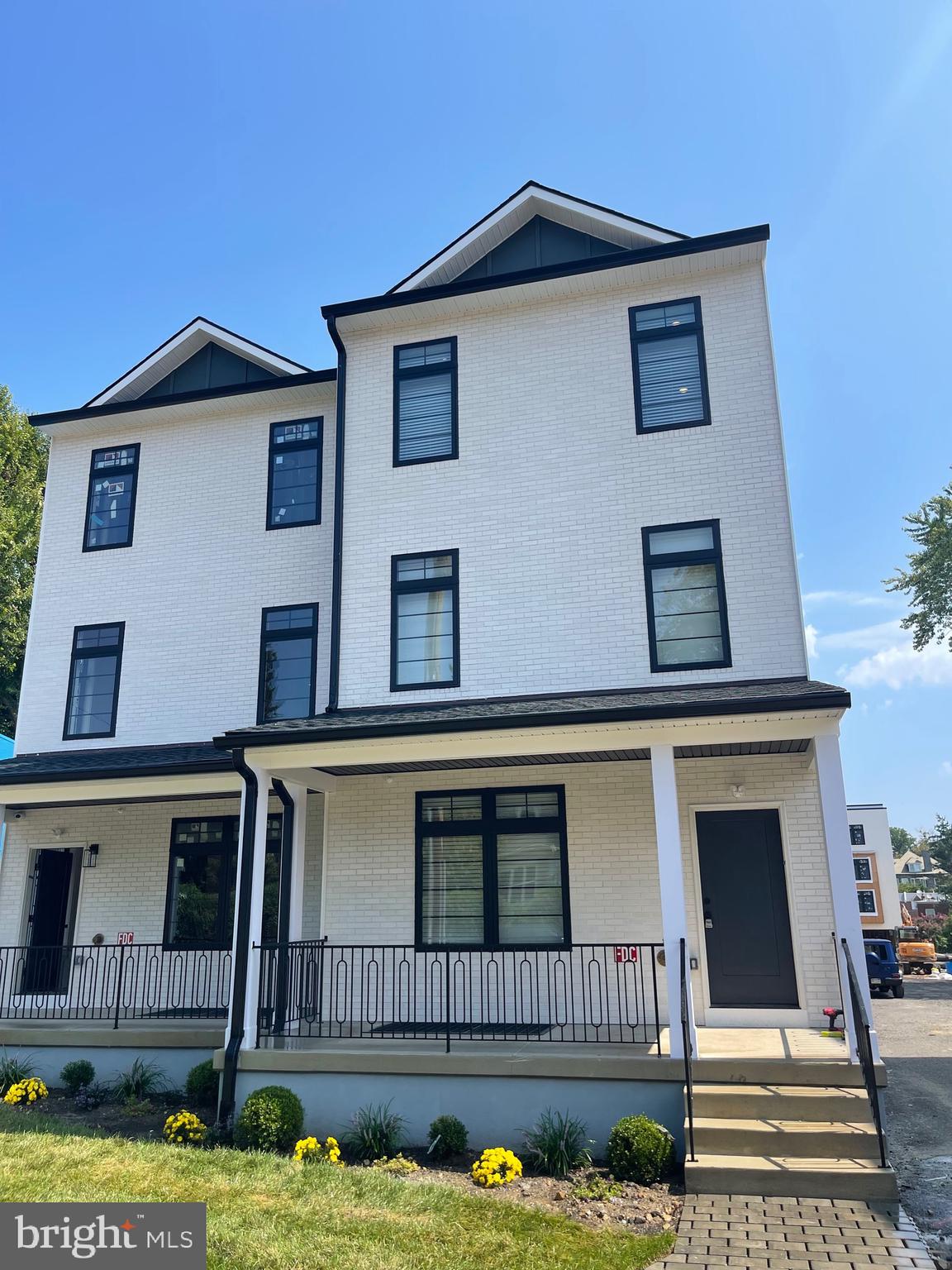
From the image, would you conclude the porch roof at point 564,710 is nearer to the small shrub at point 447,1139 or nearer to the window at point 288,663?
the window at point 288,663

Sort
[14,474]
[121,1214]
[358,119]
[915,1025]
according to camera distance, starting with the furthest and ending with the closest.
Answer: [14,474] < [915,1025] < [358,119] < [121,1214]

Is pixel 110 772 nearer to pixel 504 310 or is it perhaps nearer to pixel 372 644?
pixel 372 644

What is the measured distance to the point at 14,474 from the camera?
27.3 m

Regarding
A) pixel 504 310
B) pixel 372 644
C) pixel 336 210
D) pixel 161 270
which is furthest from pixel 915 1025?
pixel 161 270

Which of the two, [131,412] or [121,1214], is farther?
[131,412]

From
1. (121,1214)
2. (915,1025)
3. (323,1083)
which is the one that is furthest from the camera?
(915,1025)

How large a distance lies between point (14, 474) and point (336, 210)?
63.7ft

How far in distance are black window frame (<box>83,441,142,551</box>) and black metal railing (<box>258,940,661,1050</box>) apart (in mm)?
7494

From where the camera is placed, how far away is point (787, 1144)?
702 cm

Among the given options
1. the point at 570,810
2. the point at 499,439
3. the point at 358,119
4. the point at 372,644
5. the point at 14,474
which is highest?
the point at 14,474

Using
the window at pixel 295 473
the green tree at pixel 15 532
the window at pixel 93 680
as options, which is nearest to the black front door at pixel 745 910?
the window at pixel 295 473

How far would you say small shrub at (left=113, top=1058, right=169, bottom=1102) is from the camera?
32.9ft

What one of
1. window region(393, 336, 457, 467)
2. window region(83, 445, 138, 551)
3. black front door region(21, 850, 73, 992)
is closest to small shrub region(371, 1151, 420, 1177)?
black front door region(21, 850, 73, 992)

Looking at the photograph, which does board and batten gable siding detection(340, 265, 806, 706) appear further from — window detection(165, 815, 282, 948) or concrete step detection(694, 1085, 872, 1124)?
concrete step detection(694, 1085, 872, 1124)
